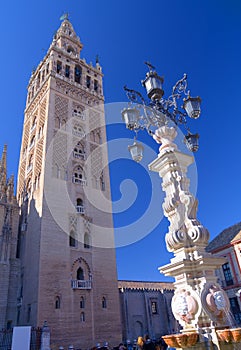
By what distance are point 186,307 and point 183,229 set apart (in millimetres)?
1147

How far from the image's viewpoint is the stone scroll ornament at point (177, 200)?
4480 mm

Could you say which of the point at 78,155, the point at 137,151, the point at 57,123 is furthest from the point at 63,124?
the point at 137,151

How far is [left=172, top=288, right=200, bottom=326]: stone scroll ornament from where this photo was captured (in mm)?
3984

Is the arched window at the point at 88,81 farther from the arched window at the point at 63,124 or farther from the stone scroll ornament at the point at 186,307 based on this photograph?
the stone scroll ornament at the point at 186,307

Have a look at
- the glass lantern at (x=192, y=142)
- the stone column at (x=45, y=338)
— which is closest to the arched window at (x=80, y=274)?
the stone column at (x=45, y=338)

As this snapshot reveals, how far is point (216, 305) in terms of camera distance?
3.93 meters

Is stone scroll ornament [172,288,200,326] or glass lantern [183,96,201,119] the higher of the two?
glass lantern [183,96,201,119]

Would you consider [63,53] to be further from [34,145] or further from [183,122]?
[183,122]

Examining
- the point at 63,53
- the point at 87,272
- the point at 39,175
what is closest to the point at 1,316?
the point at 87,272

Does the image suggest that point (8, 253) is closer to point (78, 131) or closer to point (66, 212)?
point (66, 212)

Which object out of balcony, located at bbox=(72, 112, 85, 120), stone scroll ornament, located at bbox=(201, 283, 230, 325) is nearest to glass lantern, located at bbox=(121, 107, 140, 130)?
stone scroll ornament, located at bbox=(201, 283, 230, 325)

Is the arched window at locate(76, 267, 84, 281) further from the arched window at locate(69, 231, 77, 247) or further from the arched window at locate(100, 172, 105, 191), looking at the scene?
the arched window at locate(100, 172, 105, 191)

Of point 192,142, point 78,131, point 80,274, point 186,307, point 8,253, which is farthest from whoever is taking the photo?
point 78,131

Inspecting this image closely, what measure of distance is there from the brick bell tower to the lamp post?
1297 cm
